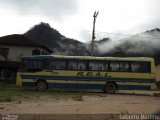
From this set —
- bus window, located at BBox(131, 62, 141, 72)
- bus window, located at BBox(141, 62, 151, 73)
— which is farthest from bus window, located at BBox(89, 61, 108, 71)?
bus window, located at BBox(141, 62, 151, 73)

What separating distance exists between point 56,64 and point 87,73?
2.54 m

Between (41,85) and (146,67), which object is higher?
(146,67)

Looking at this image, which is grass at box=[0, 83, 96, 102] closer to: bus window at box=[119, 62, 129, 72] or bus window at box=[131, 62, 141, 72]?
bus window at box=[119, 62, 129, 72]

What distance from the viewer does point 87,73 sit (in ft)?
106

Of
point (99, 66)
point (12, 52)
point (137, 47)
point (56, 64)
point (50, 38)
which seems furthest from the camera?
point (50, 38)

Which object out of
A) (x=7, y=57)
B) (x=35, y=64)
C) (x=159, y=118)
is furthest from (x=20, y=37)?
(x=159, y=118)

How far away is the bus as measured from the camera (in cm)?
3188

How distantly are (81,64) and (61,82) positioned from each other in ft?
6.94

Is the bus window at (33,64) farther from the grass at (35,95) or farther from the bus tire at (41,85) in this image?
the grass at (35,95)

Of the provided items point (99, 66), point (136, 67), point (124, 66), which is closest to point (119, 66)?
point (124, 66)

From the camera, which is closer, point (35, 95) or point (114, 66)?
point (35, 95)

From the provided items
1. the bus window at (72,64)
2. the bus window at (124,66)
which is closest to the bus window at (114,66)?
the bus window at (124,66)

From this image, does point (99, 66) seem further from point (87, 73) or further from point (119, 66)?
point (119, 66)

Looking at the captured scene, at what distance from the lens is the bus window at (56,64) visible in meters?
32.0
